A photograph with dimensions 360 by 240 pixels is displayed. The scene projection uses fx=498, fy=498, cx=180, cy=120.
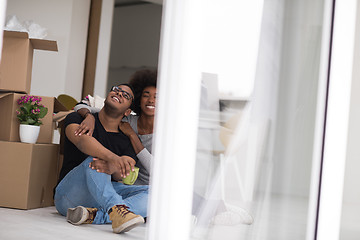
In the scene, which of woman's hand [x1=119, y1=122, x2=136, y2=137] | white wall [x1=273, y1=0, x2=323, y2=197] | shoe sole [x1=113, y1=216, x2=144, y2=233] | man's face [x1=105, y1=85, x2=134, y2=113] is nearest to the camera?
white wall [x1=273, y1=0, x2=323, y2=197]

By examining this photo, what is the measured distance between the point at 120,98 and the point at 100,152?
329 mm

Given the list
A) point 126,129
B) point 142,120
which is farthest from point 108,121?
point 142,120

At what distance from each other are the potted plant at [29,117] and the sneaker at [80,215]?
0.59 metres

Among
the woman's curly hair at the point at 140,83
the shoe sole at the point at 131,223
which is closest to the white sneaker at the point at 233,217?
the shoe sole at the point at 131,223

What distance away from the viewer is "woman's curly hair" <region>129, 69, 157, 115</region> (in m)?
2.81

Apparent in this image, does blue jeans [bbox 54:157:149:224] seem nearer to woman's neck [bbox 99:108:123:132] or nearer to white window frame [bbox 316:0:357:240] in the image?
woman's neck [bbox 99:108:123:132]

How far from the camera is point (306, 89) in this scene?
4.89ft

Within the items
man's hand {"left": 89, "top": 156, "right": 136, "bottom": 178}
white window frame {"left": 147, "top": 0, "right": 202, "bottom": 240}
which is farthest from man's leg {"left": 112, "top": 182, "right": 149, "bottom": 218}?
white window frame {"left": 147, "top": 0, "right": 202, "bottom": 240}

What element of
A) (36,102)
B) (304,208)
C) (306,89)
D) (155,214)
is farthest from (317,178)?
(36,102)

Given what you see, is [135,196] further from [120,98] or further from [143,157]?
[120,98]

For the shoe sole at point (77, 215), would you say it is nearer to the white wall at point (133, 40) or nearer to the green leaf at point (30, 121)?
the green leaf at point (30, 121)

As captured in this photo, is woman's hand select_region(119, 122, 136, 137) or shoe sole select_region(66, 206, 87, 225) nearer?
shoe sole select_region(66, 206, 87, 225)

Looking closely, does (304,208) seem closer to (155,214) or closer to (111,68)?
(155,214)

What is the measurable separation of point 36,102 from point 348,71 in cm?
184
